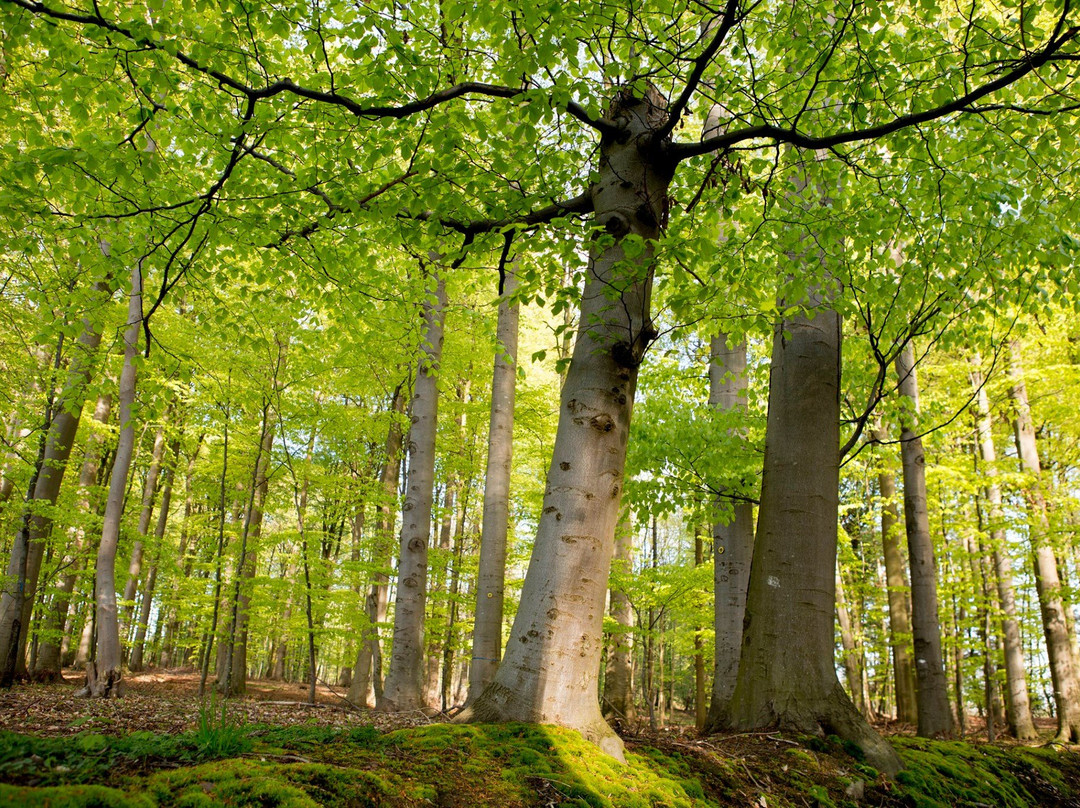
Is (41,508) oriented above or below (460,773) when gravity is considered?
above

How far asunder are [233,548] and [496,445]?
784 centimetres

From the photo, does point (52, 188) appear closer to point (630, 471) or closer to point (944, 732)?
point (630, 471)

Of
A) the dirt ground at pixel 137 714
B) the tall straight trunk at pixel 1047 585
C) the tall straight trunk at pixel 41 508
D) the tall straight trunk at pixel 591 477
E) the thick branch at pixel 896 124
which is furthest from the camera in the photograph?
the tall straight trunk at pixel 1047 585

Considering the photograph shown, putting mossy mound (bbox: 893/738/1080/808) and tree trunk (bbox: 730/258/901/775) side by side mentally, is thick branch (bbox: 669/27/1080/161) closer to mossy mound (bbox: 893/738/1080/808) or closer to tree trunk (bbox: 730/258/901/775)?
tree trunk (bbox: 730/258/901/775)

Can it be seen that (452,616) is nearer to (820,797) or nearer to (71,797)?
(820,797)

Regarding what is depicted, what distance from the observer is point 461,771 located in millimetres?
2400

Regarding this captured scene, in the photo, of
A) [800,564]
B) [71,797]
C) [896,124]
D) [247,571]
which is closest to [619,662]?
[800,564]

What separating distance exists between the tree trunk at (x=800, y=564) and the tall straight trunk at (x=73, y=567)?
33.2 ft

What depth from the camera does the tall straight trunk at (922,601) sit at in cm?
745

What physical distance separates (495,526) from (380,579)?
13.7 feet

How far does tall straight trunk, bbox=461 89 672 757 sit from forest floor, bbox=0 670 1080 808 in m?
0.23

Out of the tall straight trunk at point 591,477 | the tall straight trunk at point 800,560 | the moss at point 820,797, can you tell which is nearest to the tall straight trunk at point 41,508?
the tall straight trunk at point 591,477

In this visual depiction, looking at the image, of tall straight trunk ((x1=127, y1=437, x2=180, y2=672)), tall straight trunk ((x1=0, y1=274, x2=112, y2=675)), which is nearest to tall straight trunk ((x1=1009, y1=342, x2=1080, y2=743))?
tall straight trunk ((x1=0, y1=274, x2=112, y2=675))

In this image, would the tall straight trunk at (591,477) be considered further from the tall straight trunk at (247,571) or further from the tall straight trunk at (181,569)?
the tall straight trunk at (181,569)
